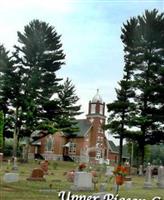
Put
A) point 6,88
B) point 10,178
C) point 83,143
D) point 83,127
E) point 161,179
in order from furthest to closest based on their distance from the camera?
1. point 83,127
2. point 83,143
3. point 6,88
4. point 161,179
5. point 10,178

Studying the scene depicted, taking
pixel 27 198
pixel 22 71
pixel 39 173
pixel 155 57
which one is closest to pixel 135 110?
pixel 155 57

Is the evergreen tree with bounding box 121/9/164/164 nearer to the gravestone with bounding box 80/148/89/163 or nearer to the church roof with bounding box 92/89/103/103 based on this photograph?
the gravestone with bounding box 80/148/89/163

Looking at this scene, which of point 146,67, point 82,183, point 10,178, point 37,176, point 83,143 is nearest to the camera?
point 82,183

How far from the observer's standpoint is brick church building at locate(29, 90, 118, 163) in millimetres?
76500

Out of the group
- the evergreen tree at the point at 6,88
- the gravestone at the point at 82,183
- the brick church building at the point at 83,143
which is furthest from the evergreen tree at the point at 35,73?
the gravestone at the point at 82,183

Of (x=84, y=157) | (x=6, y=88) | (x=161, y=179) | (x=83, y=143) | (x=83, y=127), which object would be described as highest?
(x=6, y=88)

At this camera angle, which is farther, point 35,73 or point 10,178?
point 35,73

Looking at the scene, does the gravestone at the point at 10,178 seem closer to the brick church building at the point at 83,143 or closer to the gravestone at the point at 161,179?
Answer: the gravestone at the point at 161,179

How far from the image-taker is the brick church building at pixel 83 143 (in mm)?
76500

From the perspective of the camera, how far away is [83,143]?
78875 mm

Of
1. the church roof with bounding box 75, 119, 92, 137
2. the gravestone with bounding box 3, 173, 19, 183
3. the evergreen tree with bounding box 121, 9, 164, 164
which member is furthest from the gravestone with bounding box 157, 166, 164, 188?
the church roof with bounding box 75, 119, 92, 137

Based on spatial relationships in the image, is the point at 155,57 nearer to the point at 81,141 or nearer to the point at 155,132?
the point at 155,132

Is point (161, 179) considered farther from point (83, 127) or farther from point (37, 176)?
point (83, 127)

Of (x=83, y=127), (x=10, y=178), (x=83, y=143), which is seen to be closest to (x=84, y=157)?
(x=83, y=143)
